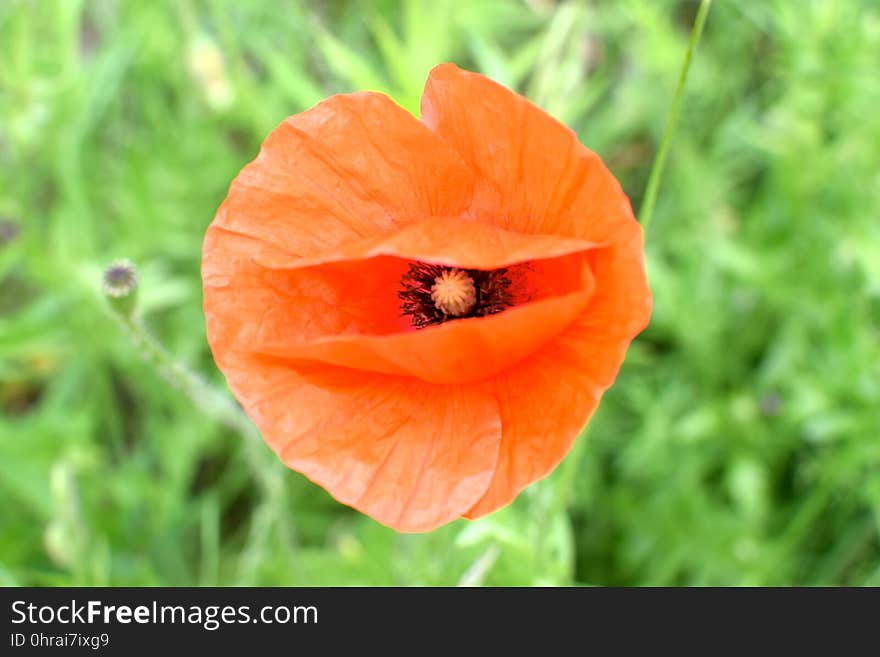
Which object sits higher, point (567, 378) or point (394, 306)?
point (394, 306)

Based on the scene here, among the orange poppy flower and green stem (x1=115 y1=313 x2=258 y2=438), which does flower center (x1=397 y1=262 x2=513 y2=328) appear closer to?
the orange poppy flower

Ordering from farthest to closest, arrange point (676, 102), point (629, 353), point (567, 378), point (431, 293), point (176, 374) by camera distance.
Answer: point (629, 353)
point (176, 374)
point (431, 293)
point (676, 102)
point (567, 378)

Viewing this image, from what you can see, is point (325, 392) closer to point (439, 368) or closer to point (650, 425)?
point (439, 368)

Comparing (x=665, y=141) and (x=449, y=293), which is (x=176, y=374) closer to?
(x=449, y=293)

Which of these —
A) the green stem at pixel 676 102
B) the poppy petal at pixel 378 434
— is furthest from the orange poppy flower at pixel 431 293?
the green stem at pixel 676 102

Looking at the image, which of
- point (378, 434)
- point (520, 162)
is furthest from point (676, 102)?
point (378, 434)

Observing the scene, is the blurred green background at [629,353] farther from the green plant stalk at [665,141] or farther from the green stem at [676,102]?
the green stem at [676,102]

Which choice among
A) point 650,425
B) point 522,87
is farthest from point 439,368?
point 522,87
